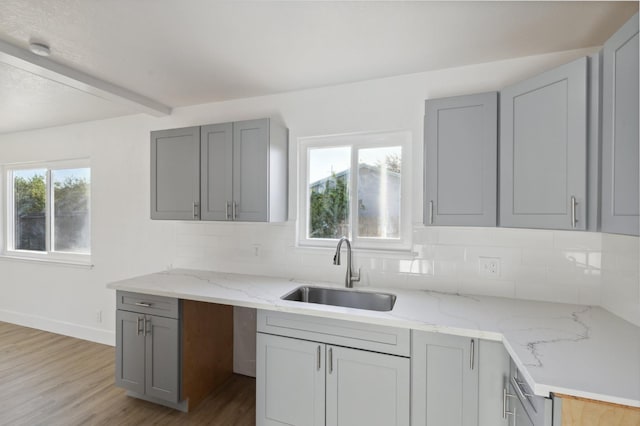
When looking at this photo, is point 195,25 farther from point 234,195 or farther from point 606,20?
point 606,20

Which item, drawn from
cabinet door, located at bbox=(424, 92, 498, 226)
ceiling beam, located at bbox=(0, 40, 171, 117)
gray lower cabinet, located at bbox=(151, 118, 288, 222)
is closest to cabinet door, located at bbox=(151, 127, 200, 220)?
gray lower cabinet, located at bbox=(151, 118, 288, 222)

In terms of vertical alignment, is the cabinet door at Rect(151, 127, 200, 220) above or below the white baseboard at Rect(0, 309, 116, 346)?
above

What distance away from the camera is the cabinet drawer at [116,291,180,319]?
222 cm

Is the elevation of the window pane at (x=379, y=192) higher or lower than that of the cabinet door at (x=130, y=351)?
higher

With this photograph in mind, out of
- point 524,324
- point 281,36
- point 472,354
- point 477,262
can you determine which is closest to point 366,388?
point 472,354

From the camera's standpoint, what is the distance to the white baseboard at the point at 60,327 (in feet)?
11.3

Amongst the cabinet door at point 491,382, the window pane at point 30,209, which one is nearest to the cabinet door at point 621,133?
the cabinet door at point 491,382

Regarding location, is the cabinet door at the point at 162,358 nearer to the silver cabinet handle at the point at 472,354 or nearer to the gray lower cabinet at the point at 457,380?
the gray lower cabinet at the point at 457,380

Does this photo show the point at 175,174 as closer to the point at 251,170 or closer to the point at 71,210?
the point at 251,170

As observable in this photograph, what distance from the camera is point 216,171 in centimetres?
254

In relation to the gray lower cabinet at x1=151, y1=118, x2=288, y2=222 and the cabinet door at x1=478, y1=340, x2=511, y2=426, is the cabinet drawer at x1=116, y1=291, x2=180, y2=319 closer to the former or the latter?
the gray lower cabinet at x1=151, y1=118, x2=288, y2=222

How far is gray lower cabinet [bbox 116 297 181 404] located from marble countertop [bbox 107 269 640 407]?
0.74 ft

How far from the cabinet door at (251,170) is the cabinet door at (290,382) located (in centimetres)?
89

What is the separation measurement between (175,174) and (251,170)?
2.38 feet
